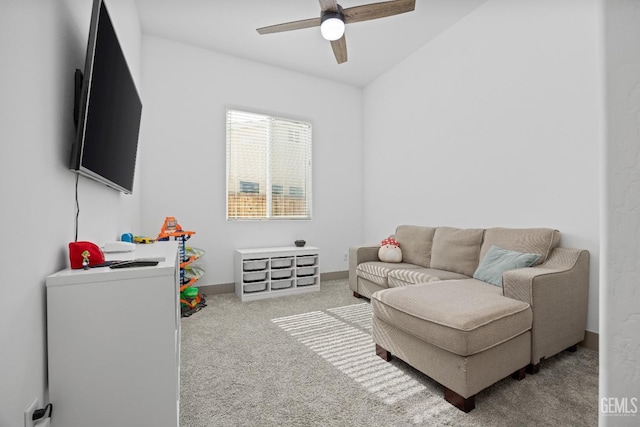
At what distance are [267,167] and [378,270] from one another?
2.11m

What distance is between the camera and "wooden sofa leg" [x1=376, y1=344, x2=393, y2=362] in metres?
2.04

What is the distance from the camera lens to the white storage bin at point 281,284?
372 centimetres

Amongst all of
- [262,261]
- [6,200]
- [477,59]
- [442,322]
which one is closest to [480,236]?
[442,322]

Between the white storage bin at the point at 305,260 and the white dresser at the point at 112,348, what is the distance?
275 cm

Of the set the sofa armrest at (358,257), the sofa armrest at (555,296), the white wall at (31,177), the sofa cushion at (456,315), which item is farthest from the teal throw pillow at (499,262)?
the white wall at (31,177)

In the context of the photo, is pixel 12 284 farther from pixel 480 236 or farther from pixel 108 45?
pixel 480 236

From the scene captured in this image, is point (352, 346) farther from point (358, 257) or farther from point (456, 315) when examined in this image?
point (358, 257)

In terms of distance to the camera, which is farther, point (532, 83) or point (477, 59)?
point (477, 59)

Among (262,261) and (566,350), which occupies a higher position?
(262,261)

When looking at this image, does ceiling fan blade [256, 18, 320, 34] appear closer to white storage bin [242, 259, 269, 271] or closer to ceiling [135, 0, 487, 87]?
ceiling [135, 0, 487, 87]

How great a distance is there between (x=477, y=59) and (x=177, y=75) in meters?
3.34

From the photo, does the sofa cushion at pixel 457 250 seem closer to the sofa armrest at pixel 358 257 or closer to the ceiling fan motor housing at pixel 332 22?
the sofa armrest at pixel 358 257

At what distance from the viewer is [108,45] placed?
1457 millimetres

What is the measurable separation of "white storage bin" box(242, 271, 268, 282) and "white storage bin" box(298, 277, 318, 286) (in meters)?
0.47
